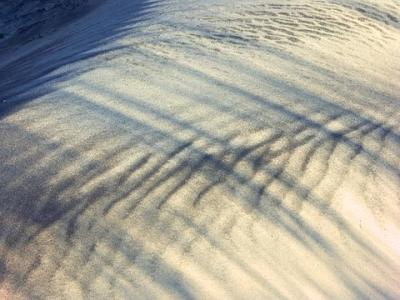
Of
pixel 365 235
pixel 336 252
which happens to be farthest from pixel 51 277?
pixel 365 235

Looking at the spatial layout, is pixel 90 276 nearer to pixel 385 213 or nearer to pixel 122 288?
pixel 122 288

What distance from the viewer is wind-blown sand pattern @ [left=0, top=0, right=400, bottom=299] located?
2.09m

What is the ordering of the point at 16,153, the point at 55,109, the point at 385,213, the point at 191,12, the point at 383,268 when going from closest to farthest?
the point at 383,268 → the point at 385,213 → the point at 16,153 → the point at 55,109 → the point at 191,12

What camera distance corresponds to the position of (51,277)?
2027 millimetres

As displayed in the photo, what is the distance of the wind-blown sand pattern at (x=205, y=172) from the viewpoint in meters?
2.09

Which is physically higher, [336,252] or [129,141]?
[129,141]

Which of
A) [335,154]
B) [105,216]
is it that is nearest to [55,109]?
[105,216]

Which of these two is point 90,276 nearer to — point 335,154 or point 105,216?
point 105,216

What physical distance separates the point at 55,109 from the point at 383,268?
1998mm

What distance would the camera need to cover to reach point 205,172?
8.24 feet

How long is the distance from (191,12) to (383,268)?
3.14 metres

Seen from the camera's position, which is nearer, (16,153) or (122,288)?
(122,288)

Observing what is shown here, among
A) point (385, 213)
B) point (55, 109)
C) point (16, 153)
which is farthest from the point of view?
point (55, 109)

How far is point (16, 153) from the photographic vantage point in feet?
8.80
